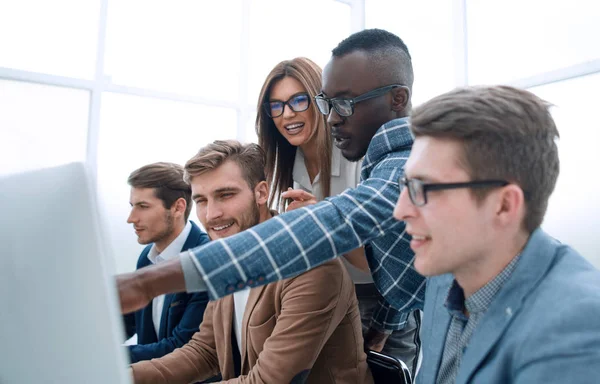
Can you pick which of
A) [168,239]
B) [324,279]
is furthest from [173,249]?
[324,279]

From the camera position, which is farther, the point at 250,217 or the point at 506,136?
the point at 250,217

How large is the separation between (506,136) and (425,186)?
154 millimetres

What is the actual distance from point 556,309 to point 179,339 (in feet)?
4.72

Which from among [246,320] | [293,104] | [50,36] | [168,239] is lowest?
[246,320]

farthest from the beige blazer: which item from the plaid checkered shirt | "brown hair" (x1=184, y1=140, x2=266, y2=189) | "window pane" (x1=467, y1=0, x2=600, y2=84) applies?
"window pane" (x1=467, y1=0, x2=600, y2=84)

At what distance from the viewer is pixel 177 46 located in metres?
3.29

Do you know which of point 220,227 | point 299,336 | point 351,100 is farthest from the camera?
point 220,227

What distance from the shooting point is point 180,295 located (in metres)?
1.91

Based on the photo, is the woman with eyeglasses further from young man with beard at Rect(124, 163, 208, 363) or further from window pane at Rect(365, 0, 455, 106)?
window pane at Rect(365, 0, 455, 106)

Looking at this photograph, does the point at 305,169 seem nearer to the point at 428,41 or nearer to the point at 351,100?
the point at 351,100

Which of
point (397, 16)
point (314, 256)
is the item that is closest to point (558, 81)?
point (397, 16)

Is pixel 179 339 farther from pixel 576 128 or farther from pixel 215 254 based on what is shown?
pixel 576 128

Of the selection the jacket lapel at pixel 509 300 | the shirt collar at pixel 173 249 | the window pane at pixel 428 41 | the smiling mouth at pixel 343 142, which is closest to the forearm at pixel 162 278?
the jacket lapel at pixel 509 300

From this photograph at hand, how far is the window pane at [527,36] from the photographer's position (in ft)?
8.37
